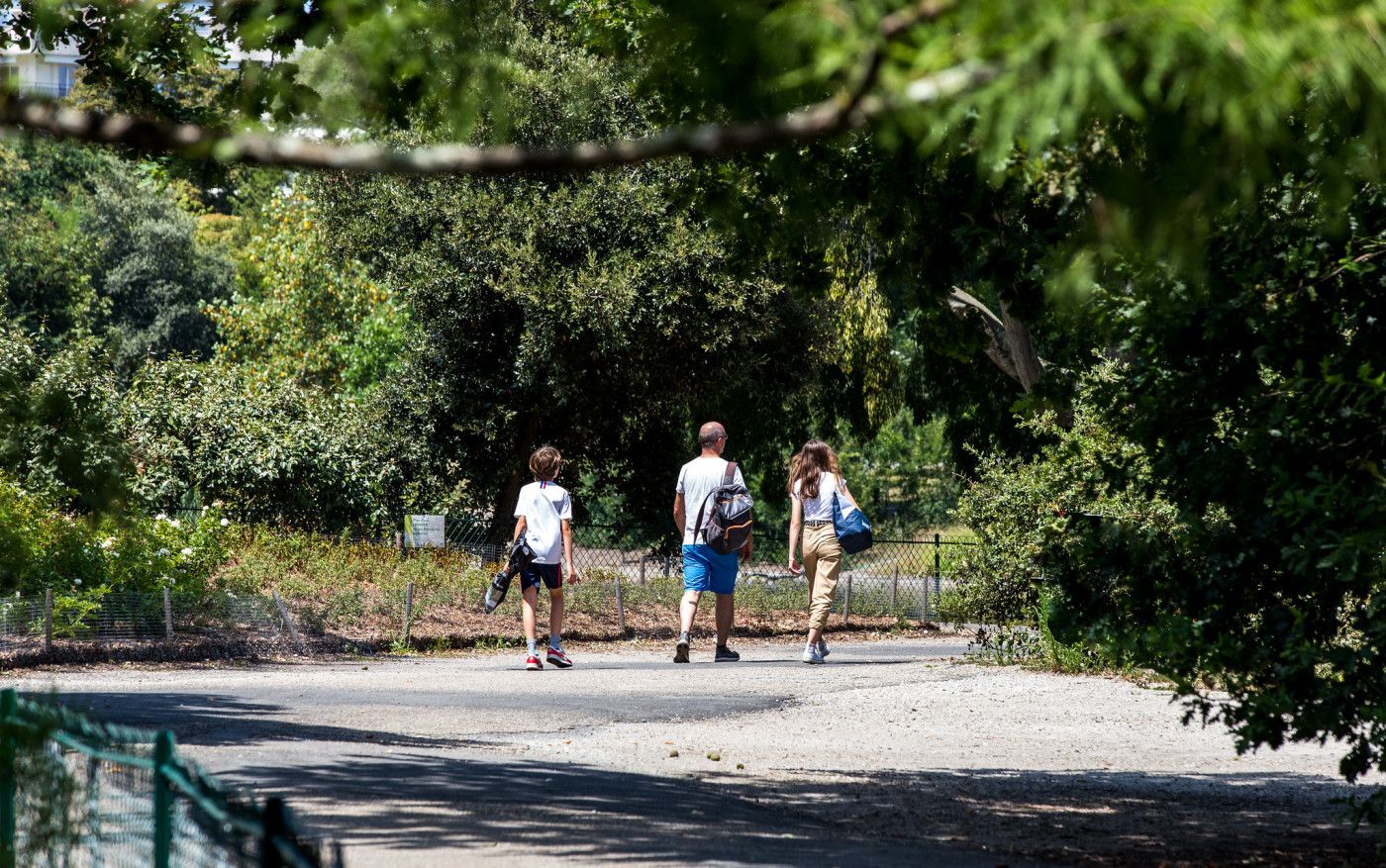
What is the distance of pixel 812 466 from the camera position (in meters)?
14.1

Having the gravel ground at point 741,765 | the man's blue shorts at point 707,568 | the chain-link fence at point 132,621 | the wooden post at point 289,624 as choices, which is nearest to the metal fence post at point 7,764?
the gravel ground at point 741,765

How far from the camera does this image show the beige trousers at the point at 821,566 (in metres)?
14.0

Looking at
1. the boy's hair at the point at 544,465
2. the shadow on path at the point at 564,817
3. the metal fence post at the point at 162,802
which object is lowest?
the shadow on path at the point at 564,817

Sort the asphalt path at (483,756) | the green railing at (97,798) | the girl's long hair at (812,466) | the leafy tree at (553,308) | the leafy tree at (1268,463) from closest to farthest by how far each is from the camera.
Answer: the green railing at (97,798) < the asphalt path at (483,756) < the leafy tree at (1268,463) < the girl's long hair at (812,466) < the leafy tree at (553,308)

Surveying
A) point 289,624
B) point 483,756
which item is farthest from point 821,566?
point 483,756

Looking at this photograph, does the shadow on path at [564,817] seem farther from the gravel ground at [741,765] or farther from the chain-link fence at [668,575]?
the chain-link fence at [668,575]

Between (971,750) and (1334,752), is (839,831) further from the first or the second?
(1334,752)

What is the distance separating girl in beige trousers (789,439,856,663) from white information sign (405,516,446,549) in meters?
6.64

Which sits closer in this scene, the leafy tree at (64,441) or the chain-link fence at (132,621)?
the leafy tree at (64,441)

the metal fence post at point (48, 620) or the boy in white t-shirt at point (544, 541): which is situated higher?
the boy in white t-shirt at point (544, 541)

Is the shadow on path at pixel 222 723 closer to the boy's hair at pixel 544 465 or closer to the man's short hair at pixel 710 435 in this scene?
the boy's hair at pixel 544 465

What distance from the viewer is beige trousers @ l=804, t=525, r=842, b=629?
46.0 ft

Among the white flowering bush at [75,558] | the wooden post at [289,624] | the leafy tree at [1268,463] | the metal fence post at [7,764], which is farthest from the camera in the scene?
the wooden post at [289,624]

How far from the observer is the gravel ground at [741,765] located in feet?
19.3
